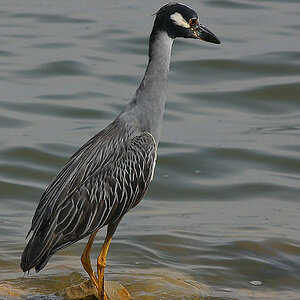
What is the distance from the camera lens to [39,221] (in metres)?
7.23

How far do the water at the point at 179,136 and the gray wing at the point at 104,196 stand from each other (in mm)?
688

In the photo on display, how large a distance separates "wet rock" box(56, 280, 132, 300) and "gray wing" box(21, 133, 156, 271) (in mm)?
352

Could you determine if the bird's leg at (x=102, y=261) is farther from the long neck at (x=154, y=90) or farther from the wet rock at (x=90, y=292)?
the long neck at (x=154, y=90)

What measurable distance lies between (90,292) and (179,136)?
18.0 feet

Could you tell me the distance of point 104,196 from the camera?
749cm

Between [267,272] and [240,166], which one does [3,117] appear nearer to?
[240,166]

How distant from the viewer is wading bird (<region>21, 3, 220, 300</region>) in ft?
23.9

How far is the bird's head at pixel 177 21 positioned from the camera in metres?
7.59

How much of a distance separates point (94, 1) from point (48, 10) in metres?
1.04

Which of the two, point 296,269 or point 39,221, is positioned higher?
point 39,221

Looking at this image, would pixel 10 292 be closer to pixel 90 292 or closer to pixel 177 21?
pixel 90 292

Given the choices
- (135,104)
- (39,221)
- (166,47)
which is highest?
(166,47)

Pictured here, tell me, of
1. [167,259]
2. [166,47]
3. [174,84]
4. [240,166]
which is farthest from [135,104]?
[174,84]

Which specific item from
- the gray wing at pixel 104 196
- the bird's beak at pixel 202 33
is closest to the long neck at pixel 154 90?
the gray wing at pixel 104 196
